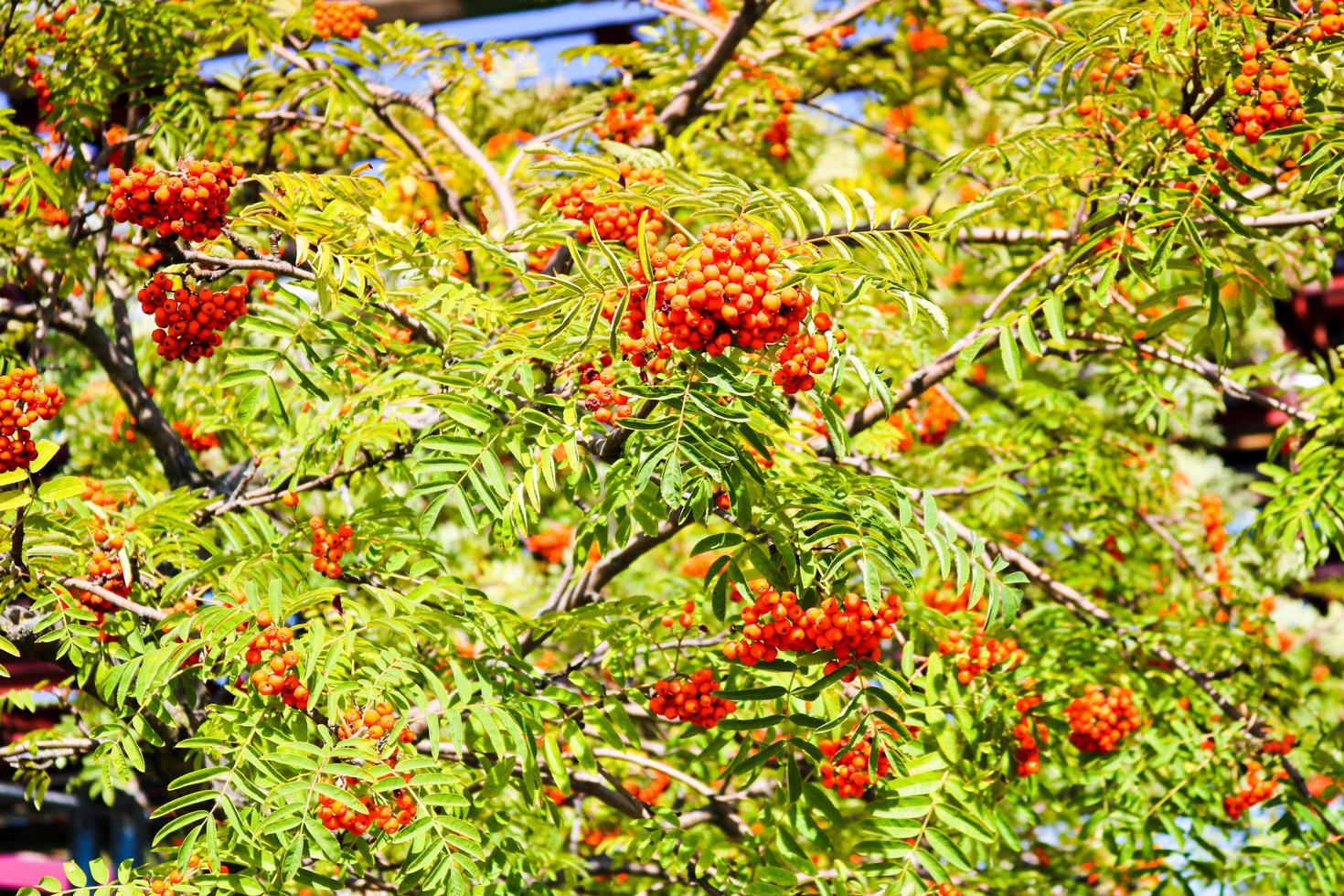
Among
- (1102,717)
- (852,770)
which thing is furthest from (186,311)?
(1102,717)

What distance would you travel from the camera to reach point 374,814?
2701mm

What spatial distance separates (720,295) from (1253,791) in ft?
10.4

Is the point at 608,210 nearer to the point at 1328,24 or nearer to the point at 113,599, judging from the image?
the point at 113,599

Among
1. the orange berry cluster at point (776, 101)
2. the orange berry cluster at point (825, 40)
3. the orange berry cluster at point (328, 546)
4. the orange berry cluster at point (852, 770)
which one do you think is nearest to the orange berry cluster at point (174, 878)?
the orange berry cluster at point (328, 546)

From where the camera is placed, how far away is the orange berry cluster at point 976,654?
363 cm

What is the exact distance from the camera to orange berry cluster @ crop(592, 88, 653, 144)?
15.9 feet

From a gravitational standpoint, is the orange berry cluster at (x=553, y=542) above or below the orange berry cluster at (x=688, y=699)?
below

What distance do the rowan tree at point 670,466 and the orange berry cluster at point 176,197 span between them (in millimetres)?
14

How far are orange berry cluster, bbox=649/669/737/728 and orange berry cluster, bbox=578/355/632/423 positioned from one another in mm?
916

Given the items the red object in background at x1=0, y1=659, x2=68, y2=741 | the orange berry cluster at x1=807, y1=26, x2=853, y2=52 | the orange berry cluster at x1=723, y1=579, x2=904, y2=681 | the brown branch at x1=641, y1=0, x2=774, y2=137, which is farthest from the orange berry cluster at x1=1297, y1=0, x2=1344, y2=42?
the red object in background at x1=0, y1=659, x2=68, y2=741

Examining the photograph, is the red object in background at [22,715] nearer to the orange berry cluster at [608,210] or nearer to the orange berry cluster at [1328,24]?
the orange berry cluster at [608,210]

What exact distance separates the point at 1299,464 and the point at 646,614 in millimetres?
2342

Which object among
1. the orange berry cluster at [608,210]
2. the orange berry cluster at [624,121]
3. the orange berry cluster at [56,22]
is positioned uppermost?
the orange berry cluster at [56,22]

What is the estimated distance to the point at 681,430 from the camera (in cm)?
236
